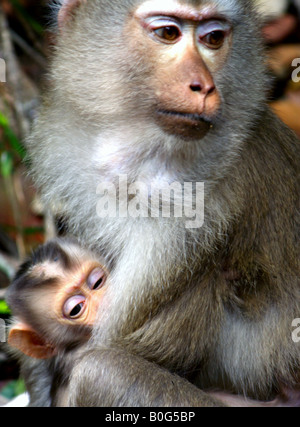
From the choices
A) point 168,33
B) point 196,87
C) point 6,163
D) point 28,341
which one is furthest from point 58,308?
point 6,163

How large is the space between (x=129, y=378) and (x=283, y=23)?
631 cm

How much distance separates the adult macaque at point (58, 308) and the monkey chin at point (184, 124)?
3.52 ft

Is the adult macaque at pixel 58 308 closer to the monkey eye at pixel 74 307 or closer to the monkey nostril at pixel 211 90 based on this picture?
the monkey eye at pixel 74 307

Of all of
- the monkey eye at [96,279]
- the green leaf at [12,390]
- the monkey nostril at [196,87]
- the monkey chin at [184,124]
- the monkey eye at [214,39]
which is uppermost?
the monkey eye at [214,39]

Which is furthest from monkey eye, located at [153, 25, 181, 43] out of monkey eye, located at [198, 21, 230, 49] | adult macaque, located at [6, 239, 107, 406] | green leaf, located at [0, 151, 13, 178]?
green leaf, located at [0, 151, 13, 178]

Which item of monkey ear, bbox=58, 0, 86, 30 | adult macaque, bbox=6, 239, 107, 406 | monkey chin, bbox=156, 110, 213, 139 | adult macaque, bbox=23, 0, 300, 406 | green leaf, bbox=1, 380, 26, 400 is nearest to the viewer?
monkey chin, bbox=156, 110, 213, 139

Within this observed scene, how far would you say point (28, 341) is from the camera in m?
4.35

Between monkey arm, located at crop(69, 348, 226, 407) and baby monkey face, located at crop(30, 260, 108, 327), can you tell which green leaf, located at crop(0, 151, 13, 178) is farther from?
monkey arm, located at crop(69, 348, 226, 407)

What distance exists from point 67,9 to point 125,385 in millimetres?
2232

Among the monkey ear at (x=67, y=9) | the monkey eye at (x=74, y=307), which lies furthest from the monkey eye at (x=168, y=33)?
the monkey eye at (x=74, y=307)

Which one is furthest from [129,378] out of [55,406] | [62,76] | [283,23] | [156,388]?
[283,23]

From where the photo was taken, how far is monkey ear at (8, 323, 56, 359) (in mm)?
4332

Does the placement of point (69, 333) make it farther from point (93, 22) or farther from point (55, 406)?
point (93, 22)

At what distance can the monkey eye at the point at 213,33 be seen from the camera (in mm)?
3842
